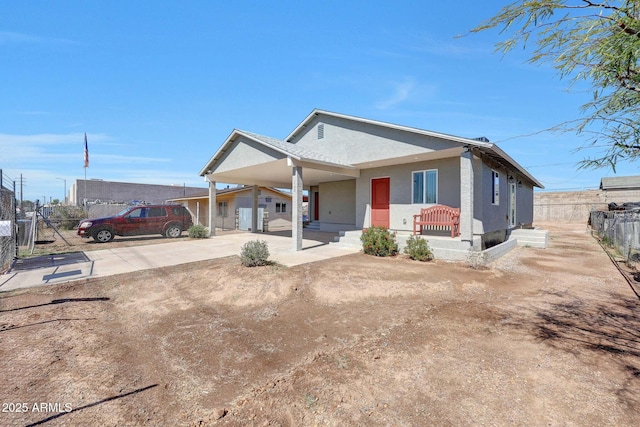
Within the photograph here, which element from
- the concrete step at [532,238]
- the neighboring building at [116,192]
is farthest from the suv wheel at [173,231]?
the neighboring building at [116,192]

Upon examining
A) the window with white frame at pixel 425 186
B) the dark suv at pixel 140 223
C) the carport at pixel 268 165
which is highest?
the carport at pixel 268 165

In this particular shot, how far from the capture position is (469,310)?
4906 mm

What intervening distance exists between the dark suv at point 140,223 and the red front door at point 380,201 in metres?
10.7

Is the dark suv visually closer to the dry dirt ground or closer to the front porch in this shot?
the dry dirt ground

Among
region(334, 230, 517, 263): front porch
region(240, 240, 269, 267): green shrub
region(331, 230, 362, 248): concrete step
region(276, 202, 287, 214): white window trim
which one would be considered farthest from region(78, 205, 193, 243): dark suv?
region(334, 230, 517, 263): front porch

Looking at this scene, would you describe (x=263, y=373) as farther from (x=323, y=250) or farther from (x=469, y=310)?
(x=323, y=250)

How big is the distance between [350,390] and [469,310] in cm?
319

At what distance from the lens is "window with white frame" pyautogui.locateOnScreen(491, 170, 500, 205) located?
38.4 ft

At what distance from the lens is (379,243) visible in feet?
30.6

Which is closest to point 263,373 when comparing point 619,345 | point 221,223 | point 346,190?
point 619,345

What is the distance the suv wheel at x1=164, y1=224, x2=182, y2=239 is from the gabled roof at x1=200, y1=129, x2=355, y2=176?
369 centimetres

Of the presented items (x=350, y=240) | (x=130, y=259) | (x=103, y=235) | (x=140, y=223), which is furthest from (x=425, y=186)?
(x=103, y=235)

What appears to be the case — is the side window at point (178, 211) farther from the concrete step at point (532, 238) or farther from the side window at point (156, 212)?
the concrete step at point (532, 238)

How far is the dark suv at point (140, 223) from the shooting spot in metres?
13.6
